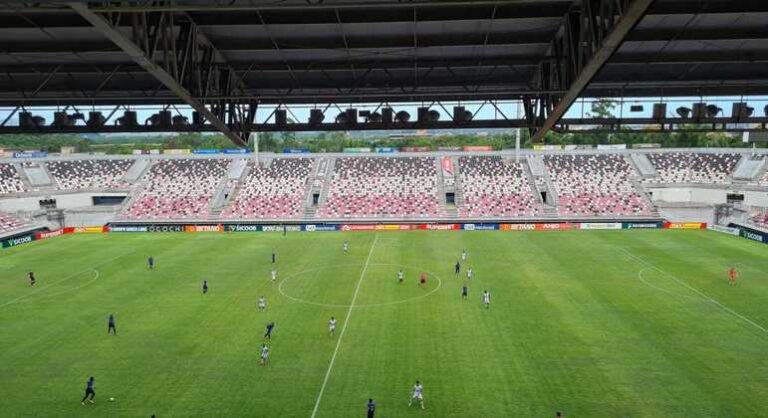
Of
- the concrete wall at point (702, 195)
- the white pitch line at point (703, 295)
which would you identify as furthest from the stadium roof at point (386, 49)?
the concrete wall at point (702, 195)

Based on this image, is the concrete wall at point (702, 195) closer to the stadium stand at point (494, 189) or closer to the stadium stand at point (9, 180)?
the stadium stand at point (494, 189)

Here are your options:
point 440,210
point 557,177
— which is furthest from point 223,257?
point 557,177

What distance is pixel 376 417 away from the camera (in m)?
19.2

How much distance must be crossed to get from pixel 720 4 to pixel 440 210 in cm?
5605

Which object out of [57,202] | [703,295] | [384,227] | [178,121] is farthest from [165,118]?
[57,202]

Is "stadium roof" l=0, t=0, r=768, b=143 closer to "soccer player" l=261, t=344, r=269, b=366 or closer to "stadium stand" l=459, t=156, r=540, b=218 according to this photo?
"soccer player" l=261, t=344, r=269, b=366

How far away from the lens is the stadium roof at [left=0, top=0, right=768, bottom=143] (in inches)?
520

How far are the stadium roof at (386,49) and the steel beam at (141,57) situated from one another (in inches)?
1.6

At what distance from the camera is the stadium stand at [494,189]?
68.1 m

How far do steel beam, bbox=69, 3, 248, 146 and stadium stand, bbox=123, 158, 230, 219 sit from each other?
54.1 meters

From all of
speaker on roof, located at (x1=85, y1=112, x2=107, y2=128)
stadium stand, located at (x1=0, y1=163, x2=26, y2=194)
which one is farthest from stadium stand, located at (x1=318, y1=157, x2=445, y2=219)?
speaker on roof, located at (x1=85, y1=112, x2=107, y2=128)

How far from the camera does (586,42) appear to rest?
13.6m

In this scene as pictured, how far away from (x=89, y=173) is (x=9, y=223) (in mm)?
21337

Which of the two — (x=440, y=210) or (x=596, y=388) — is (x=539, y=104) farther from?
(x=440, y=210)
